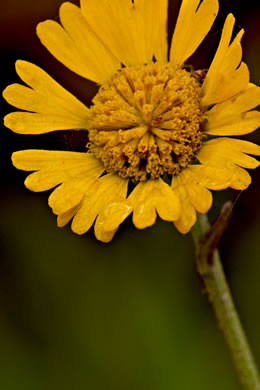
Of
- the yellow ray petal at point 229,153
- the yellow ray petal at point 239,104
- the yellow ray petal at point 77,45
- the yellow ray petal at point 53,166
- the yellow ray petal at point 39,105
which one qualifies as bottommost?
the yellow ray petal at point 229,153

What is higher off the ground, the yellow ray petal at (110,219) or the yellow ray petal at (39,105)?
the yellow ray petal at (39,105)

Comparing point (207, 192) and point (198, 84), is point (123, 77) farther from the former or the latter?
point (207, 192)

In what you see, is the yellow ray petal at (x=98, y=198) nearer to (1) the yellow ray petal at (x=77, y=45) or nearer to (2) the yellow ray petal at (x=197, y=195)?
(2) the yellow ray petal at (x=197, y=195)

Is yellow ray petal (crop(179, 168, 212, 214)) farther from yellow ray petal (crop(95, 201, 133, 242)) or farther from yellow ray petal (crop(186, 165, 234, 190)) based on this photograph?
yellow ray petal (crop(95, 201, 133, 242))

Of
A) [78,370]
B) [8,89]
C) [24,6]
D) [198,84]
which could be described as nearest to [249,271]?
[78,370]

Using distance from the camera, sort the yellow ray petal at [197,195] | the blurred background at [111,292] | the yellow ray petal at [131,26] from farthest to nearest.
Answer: the blurred background at [111,292] → the yellow ray petal at [131,26] → the yellow ray petal at [197,195]

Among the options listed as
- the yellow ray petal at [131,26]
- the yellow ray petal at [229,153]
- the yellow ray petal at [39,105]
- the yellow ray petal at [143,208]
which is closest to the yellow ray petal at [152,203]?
the yellow ray petal at [143,208]

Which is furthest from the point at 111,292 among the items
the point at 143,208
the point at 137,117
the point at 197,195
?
the point at 197,195
